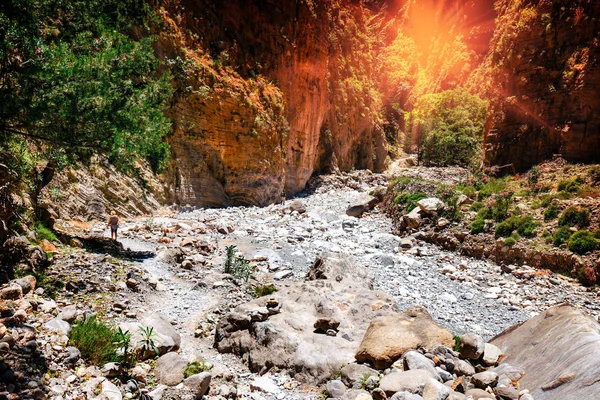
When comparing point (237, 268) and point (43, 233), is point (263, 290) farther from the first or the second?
point (43, 233)

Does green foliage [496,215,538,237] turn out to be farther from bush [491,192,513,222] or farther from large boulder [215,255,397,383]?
→ large boulder [215,255,397,383]

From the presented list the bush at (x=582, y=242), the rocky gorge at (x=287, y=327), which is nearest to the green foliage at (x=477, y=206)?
the bush at (x=582, y=242)

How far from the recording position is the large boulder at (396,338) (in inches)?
249

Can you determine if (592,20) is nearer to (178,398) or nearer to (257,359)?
(257,359)

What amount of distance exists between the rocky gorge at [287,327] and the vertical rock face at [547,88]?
40.2 ft

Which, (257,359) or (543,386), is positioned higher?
(543,386)

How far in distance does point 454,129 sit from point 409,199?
23.6m

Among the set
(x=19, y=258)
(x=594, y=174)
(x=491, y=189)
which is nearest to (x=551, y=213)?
(x=594, y=174)

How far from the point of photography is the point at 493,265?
15164mm

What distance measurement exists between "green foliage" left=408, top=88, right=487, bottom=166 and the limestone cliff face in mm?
10186

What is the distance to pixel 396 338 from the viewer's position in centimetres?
662

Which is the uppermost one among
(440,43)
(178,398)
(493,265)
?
(440,43)

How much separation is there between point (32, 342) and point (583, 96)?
90.1ft

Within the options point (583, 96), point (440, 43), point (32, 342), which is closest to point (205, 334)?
point (32, 342)
